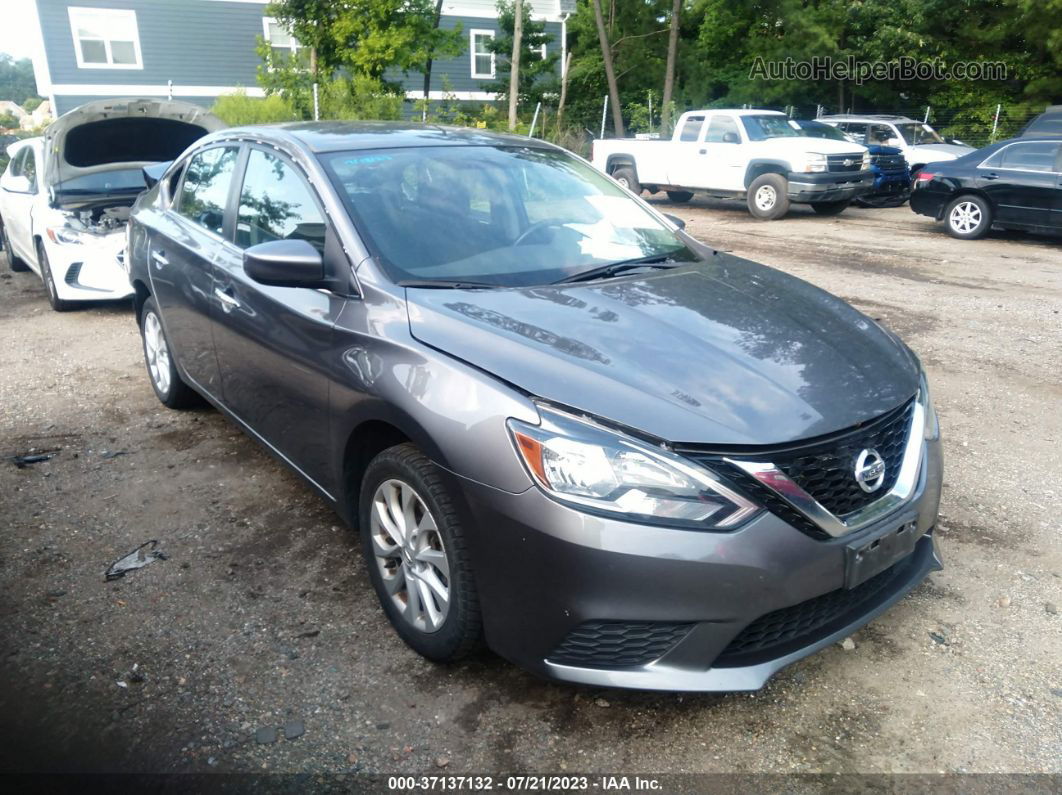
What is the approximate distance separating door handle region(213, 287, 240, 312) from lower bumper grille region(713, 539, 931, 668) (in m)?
2.60

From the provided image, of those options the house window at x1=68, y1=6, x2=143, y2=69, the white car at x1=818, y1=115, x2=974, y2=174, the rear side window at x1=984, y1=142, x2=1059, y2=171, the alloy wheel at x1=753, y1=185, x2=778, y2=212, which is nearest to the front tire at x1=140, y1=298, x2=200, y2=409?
the rear side window at x1=984, y1=142, x2=1059, y2=171

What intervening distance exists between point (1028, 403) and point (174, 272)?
5185 millimetres

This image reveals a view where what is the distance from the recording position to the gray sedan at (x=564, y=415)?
8.04 feet

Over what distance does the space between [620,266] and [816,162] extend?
40.5 ft

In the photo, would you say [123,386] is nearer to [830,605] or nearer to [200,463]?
[200,463]

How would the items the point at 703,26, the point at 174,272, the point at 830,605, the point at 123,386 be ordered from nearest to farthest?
the point at 830,605
the point at 174,272
the point at 123,386
the point at 703,26

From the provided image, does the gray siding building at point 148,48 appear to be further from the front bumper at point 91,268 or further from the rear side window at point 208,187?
the rear side window at point 208,187

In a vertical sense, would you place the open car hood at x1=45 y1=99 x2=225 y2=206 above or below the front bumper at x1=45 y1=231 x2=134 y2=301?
above

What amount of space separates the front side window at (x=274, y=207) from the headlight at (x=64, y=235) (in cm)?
454

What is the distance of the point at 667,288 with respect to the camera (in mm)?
3441

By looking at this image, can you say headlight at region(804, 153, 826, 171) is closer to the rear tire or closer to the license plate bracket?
the rear tire

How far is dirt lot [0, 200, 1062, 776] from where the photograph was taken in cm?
268

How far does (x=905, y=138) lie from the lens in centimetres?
1838

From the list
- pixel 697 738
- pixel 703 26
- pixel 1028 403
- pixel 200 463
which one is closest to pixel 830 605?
pixel 697 738
